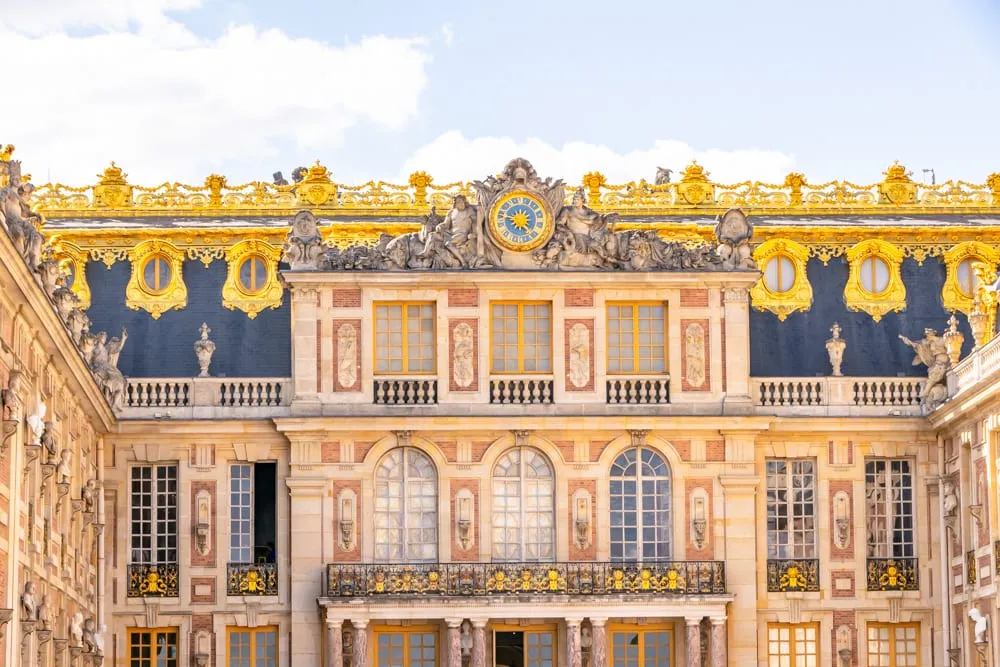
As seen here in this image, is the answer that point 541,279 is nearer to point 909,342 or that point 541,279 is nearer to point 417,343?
point 417,343

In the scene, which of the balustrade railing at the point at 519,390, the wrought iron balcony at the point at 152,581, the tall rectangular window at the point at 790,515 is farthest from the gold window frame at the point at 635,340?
the wrought iron balcony at the point at 152,581

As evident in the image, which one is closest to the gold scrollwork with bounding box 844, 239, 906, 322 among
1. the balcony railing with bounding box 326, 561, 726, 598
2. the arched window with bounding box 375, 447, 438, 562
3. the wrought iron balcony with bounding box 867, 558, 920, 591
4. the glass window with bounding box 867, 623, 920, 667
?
the wrought iron balcony with bounding box 867, 558, 920, 591

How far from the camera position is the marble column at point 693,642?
54.8 m

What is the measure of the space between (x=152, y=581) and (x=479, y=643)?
6855mm

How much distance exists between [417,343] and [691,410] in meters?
5.74

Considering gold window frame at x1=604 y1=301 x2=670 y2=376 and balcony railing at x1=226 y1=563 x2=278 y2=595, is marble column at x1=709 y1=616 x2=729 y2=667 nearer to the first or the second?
gold window frame at x1=604 y1=301 x2=670 y2=376

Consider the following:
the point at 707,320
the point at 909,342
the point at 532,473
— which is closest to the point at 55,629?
the point at 532,473

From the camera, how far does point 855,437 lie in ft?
188

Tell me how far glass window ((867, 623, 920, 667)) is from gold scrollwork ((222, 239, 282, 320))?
564 inches

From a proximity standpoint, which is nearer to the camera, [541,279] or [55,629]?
[55,629]

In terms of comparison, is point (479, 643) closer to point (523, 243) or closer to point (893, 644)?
point (523, 243)

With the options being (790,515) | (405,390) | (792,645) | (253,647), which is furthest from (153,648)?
(790,515)

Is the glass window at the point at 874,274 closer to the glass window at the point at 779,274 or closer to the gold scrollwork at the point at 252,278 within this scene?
the glass window at the point at 779,274

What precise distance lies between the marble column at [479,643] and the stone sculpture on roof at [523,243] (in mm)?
7258
